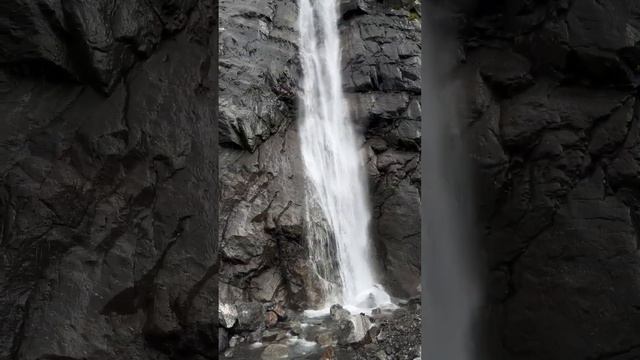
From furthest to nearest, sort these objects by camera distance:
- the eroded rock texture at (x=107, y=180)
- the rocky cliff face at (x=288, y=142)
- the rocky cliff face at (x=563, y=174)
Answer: the rocky cliff face at (x=288, y=142) → the rocky cliff face at (x=563, y=174) → the eroded rock texture at (x=107, y=180)

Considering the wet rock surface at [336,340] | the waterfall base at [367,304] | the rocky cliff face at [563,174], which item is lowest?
the wet rock surface at [336,340]

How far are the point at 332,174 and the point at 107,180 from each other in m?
10.4

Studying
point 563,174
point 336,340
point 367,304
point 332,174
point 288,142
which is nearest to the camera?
point 563,174

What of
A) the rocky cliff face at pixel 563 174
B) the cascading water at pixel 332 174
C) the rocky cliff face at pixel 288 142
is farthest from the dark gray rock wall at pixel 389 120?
the rocky cliff face at pixel 563 174

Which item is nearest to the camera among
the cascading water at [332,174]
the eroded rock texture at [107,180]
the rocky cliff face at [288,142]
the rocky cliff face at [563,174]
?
the eroded rock texture at [107,180]

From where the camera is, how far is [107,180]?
5.50 ft

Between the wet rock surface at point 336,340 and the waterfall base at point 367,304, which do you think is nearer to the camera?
the wet rock surface at point 336,340

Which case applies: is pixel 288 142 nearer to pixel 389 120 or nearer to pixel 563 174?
pixel 389 120

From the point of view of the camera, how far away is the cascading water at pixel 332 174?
10930 mm

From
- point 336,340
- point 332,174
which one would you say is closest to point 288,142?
point 332,174

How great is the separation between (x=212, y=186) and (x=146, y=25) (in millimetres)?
671

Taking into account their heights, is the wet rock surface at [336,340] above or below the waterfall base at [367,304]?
below

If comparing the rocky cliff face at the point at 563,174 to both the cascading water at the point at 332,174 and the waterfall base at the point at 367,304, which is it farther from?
the cascading water at the point at 332,174

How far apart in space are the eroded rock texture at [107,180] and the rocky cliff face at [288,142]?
7508 mm
